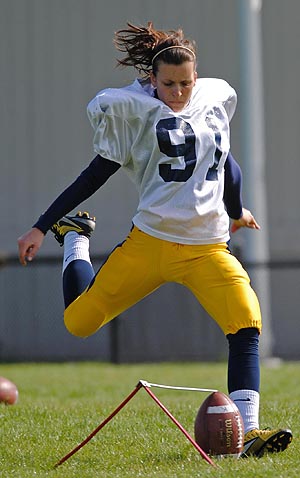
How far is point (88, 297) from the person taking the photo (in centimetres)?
536

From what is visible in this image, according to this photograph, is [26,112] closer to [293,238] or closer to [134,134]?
[293,238]

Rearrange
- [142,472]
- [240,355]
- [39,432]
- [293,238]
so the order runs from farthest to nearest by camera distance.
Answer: [293,238] → [39,432] → [240,355] → [142,472]

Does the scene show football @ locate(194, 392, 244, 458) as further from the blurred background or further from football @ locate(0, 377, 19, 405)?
the blurred background

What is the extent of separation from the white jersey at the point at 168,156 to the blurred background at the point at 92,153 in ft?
30.9

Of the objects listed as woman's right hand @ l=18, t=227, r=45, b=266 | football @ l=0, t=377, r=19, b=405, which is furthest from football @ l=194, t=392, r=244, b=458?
football @ l=0, t=377, r=19, b=405

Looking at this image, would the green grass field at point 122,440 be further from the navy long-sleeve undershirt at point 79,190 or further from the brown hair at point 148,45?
the brown hair at point 148,45

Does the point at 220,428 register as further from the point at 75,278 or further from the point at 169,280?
the point at 75,278

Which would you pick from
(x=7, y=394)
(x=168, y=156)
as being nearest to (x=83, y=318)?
(x=168, y=156)

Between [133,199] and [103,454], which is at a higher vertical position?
[103,454]

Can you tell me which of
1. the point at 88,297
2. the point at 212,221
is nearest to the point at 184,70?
the point at 212,221

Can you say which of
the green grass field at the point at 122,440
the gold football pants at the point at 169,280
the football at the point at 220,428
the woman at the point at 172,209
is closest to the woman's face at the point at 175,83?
the woman at the point at 172,209

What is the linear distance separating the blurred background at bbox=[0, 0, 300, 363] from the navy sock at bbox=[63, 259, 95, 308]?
9.03 meters

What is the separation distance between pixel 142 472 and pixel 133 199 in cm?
1111

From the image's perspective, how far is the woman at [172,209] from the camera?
16.8 ft
